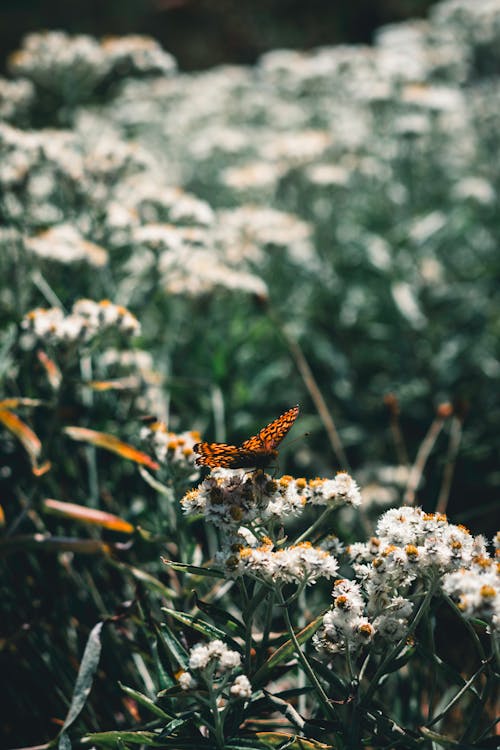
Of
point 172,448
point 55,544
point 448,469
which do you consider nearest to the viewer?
point 172,448

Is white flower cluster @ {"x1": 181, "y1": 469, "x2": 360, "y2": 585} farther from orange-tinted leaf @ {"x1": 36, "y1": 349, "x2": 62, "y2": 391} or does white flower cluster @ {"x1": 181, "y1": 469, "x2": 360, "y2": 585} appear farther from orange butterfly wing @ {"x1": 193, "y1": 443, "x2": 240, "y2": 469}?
orange-tinted leaf @ {"x1": 36, "y1": 349, "x2": 62, "y2": 391}

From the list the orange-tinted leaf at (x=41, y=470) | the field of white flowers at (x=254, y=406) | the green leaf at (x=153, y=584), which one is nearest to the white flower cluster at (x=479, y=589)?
the field of white flowers at (x=254, y=406)

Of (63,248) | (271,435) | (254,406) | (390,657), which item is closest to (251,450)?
(271,435)

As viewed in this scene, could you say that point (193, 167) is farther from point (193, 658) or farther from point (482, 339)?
point (193, 658)

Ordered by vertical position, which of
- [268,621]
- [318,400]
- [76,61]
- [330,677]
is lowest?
[330,677]

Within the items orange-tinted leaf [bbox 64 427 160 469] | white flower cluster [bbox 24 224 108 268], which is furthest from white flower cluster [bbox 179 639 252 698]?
white flower cluster [bbox 24 224 108 268]

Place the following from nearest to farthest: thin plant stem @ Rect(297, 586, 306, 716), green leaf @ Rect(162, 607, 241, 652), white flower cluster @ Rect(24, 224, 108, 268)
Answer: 1. green leaf @ Rect(162, 607, 241, 652)
2. thin plant stem @ Rect(297, 586, 306, 716)
3. white flower cluster @ Rect(24, 224, 108, 268)

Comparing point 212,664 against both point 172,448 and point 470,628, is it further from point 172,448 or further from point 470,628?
point 172,448
